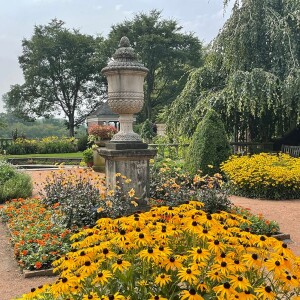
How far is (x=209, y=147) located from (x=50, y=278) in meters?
6.91

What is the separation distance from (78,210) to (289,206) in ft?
16.5

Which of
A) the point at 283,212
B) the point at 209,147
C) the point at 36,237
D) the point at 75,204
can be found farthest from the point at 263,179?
the point at 36,237

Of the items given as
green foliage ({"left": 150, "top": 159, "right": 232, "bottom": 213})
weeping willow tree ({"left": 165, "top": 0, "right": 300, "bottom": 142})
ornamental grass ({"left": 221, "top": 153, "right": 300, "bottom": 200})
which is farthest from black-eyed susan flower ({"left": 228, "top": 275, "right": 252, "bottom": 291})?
weeping willow tree ({"left": 165, "top": 0, "right": 300, "bottom": 142})

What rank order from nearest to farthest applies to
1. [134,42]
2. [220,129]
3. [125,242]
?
1. [125,242]
2. [220,129]
3. [134,42]

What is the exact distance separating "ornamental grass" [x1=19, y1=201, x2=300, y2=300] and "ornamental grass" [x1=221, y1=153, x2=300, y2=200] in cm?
667

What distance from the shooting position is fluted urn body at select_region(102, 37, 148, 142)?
652 cm

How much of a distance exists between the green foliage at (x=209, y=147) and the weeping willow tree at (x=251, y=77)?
5.94 ft

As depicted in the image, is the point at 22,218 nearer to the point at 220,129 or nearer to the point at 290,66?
the point at 220,129

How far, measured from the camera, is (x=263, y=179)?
9.37 m

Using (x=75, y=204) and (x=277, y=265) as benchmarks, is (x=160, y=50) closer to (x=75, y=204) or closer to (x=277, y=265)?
(x=75, y=204)

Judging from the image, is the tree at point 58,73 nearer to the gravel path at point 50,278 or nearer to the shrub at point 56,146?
the shrub at point 56,146

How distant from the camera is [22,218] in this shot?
6.63 meters

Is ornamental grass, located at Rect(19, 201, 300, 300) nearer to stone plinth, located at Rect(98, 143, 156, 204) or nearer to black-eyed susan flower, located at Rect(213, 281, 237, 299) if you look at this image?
black-eyed susan flower, located at Rect(213, 281, 237, 299)

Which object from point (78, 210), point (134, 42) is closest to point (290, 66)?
point (78, 210)
